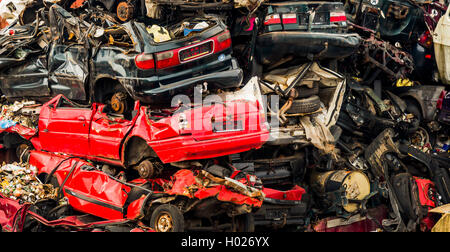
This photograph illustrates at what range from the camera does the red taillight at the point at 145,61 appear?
750 centimetres

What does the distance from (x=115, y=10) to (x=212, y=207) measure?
6116mm

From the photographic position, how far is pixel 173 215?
6.48 metres

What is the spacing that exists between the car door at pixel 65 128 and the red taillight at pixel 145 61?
4.40 ft

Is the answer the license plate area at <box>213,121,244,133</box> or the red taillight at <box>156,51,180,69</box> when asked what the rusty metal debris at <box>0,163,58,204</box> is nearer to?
the red taillight at <box>156,51,180,69</box>

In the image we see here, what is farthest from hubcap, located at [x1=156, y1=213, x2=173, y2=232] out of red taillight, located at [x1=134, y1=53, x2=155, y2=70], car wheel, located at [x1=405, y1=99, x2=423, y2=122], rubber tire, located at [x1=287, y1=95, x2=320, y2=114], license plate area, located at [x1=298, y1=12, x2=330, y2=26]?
car wheel, located at [x1=405, y1=99, x2=423, y2=122]

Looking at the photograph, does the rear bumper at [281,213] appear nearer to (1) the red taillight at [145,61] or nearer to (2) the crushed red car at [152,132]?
(2) the crushed red car at [152,132]

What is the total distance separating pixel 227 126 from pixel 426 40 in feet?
22.4

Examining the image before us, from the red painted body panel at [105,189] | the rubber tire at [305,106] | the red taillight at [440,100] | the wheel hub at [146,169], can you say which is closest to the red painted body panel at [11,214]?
the red painted body panel at [105,189]

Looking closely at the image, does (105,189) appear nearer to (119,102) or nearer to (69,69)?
(119,102)

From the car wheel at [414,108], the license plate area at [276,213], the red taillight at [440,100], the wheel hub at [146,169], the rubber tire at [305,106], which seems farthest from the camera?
the car wheel at [414,108]

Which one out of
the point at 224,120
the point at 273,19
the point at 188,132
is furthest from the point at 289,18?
the point at 188,132

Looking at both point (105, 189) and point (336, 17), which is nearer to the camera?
point (105, 189)

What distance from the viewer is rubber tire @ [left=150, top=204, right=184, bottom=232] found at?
21.0ft

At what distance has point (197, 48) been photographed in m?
7.72
